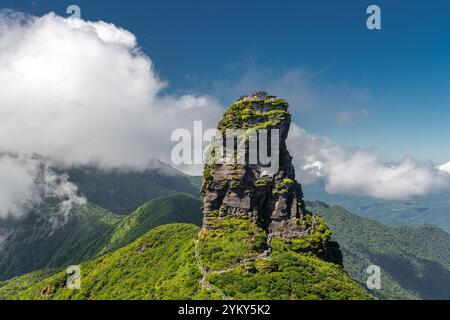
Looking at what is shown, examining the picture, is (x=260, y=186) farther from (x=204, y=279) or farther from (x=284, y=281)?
(x=204, y=279)

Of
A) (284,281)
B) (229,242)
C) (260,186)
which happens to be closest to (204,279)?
(229,242)

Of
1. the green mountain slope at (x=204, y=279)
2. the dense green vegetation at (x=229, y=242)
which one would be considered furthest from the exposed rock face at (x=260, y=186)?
the green mountain slope at (x=204, y=279)

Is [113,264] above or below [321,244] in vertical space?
below

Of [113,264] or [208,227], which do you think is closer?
[208,227]
